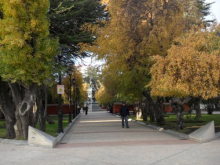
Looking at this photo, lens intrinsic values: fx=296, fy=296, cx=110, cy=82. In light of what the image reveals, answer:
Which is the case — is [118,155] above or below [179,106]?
below

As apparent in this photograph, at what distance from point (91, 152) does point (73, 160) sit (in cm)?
137

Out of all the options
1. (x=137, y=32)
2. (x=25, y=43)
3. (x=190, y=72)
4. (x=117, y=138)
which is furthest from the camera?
(x=137, y=32)

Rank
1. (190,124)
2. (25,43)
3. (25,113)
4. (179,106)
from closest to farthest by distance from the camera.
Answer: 1. (25,43)
2. (25,113)
3. (179,106)
4. (190,124)

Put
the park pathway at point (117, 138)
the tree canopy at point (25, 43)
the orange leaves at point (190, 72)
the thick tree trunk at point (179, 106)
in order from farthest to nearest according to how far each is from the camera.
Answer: the thick tree trunk at point (179, 106) < the park pathway at point (117, 138) < the tree canopy at point (25, 43) < the orange leaves at point (190, 72)

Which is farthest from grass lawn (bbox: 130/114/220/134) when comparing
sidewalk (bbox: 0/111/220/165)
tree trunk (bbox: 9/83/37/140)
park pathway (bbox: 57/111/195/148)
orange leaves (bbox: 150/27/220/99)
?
tree trunk (bbox: 9/83/37/140)

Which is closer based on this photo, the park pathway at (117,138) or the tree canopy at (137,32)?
the park pathway at (117,138)

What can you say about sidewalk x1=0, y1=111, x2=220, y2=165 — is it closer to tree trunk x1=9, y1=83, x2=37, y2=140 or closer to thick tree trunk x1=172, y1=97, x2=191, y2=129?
tree trunk x1=9, y1=83, x2=37, y2=140

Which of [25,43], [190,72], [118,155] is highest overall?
[25,43]

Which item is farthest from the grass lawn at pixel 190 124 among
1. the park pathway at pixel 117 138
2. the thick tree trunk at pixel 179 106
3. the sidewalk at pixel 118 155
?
the sidewalk at pixel 118 155

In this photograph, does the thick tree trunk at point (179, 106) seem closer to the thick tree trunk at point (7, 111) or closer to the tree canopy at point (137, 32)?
the tree canopy at point (137, 32)

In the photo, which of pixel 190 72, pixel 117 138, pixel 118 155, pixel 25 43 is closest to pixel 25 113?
pixel 25 43

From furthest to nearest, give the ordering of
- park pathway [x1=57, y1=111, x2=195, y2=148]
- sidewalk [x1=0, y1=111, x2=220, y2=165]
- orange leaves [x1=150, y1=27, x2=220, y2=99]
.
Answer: park pathway [x1=57, y1=111, x2=195, y2=148]
orange leaves [x1=150, y1=27, x2=220, y2=99]
sidewalk [x1=0, y1=111, x2=220, y2=165]

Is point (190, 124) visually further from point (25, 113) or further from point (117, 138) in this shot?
point (25, 113)

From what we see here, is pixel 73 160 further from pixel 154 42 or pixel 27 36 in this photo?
pixel 154 42
